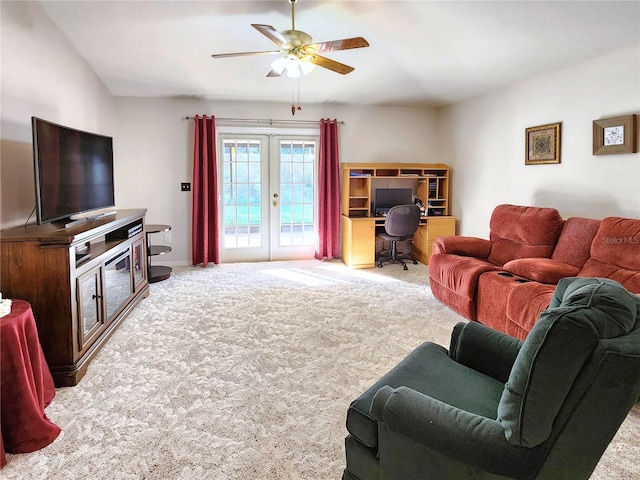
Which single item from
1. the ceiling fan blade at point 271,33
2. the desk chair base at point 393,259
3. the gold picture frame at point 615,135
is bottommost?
the desk chair base at point 393,259

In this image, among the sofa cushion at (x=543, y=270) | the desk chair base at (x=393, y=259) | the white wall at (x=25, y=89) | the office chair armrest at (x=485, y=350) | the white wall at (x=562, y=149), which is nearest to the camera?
the office chair armrest at (x=485, y=350)

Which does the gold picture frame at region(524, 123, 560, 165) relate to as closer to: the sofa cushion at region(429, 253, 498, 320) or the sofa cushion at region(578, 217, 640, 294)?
the sofa cushion at region(578, 217, 640, 294)

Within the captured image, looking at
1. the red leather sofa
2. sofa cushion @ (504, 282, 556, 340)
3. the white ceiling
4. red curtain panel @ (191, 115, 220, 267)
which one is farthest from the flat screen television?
sofa cushion @ (504, 282, 556, 340)

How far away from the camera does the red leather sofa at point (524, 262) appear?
2836 millimetres

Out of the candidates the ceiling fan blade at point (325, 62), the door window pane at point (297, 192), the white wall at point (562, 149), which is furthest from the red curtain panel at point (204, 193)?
the white wall at point (562, 149)

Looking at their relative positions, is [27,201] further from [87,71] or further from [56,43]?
[87,71]

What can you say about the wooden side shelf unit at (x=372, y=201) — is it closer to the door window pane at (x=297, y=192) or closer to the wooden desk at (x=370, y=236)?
the wooden desk at (x=370, y=236)

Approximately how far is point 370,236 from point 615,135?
300 centimetres

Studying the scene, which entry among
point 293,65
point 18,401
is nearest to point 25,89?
point 293,65

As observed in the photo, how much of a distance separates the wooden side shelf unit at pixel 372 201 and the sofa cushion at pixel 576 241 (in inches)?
92.4

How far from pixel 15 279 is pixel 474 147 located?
5.22 m

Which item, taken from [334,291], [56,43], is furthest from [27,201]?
[334,291]

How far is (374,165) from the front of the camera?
5.81 meters

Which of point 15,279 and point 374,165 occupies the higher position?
point 374,165
